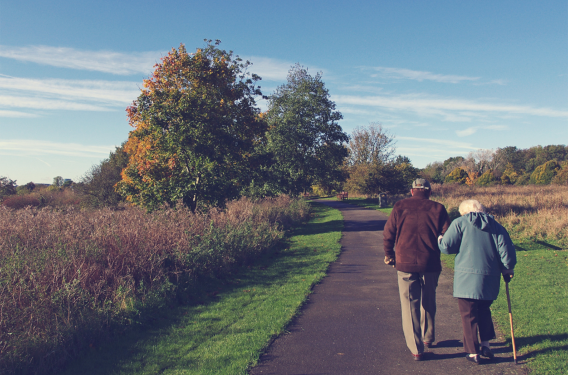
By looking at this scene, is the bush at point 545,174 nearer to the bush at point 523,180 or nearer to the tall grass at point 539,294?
the bush at point 523,180

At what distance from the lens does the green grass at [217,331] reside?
4.37 m

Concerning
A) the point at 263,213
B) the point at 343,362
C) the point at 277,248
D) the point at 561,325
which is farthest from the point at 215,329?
the point at 263,213

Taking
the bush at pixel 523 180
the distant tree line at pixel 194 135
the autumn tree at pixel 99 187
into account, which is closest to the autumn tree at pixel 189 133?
the distant tree line at pixel 194 135

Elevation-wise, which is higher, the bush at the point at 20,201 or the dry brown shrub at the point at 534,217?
the bush at the point at 20,201

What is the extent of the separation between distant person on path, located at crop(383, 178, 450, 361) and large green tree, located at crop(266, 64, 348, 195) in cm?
2351

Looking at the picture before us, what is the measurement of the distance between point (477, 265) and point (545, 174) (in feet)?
172

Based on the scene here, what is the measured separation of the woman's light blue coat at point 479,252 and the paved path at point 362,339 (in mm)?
855

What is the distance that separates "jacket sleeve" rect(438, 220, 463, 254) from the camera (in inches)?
166

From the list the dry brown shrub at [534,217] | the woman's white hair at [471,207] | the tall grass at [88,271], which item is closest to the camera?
the woman's white hair at [471,207]

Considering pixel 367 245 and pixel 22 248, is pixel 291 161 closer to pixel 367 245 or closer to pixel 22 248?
pixel 367 245

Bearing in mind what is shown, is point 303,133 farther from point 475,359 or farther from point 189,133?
point 475,359

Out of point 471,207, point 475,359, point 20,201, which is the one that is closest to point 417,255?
point 471,207

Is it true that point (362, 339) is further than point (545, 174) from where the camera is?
No

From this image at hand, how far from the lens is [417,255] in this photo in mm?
4387
